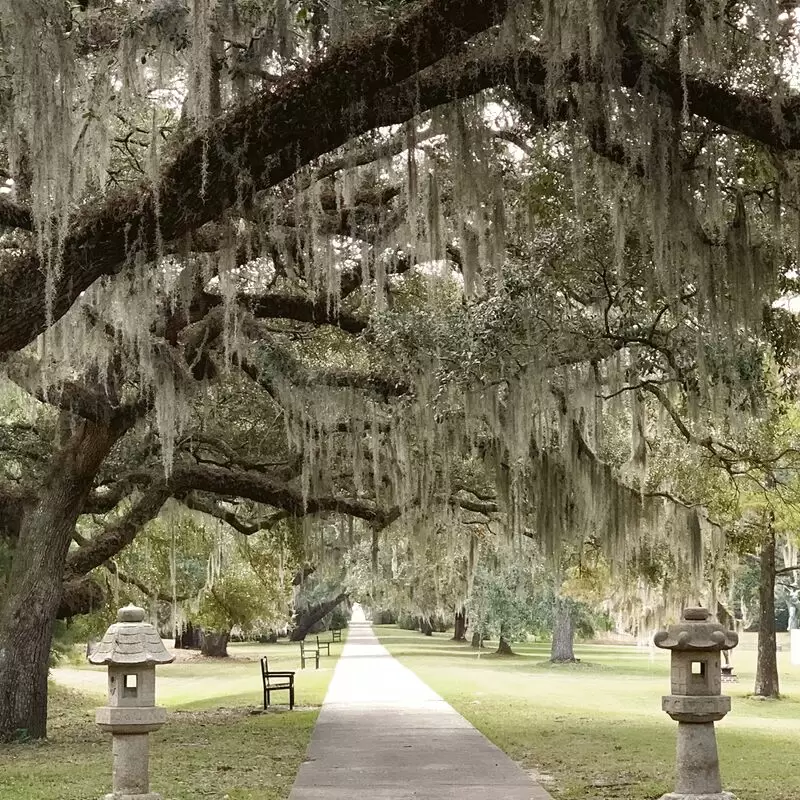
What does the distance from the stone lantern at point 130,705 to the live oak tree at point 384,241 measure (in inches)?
80.8

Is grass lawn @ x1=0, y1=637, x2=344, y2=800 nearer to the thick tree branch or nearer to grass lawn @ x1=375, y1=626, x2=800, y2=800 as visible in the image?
grass lawn @ x1=375, y1=626, x2=800, y2=800

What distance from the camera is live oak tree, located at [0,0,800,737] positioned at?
596 cm

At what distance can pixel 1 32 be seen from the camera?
20.3ft

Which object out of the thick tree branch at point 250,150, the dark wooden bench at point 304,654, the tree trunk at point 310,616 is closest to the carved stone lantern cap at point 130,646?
the thick tree branch at point 250,150

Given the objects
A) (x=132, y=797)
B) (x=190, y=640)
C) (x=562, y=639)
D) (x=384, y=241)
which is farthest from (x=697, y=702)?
(x=190, y=640)

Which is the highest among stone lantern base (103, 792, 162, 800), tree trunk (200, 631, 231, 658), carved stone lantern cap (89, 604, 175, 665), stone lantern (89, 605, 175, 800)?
carved stone lantern cap (89, 604, 175, 665)

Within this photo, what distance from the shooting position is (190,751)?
10.8 metres

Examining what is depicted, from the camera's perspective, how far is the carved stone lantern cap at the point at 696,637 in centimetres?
683

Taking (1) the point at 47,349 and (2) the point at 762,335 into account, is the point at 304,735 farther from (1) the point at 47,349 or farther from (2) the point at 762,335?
(2) the point at 762,335

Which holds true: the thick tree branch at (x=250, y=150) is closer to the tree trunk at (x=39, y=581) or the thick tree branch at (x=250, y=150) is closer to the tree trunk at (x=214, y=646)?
the tree trunk at (x=39, y=581)

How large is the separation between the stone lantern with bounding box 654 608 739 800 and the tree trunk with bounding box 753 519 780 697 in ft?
41.0

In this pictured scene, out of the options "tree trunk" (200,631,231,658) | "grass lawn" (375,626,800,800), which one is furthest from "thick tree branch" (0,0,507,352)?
"tree trunk" (200,631,231,658)

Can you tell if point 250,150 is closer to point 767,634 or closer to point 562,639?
point 767,634

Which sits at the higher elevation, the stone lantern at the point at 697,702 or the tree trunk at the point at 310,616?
the stone lantern at the point at 697,702
